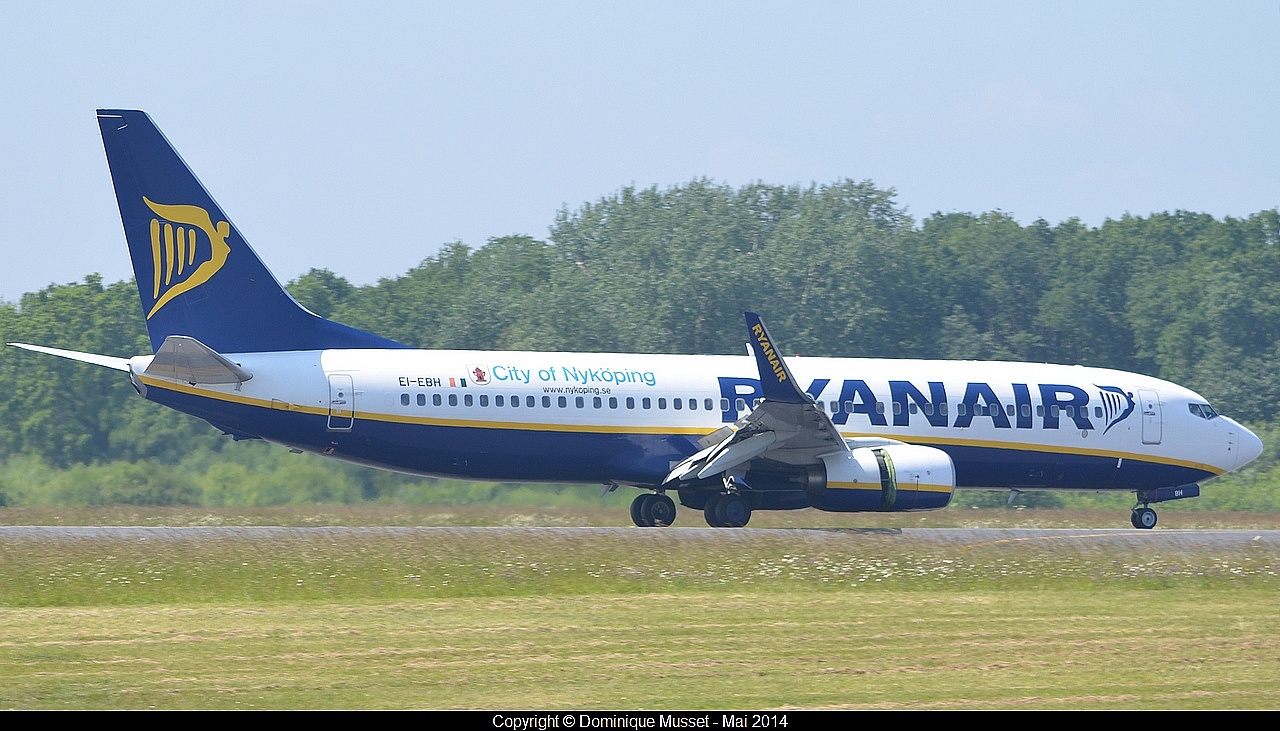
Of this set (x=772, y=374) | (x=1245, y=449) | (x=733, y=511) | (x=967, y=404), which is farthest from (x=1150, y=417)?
(x=772, y=374)

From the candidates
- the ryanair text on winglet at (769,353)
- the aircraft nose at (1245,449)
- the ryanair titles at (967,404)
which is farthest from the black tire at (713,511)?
the aircraft nose at (1245,449)

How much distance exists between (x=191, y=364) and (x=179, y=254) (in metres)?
2.33

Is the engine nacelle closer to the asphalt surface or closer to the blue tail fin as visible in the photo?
the asphalt surface

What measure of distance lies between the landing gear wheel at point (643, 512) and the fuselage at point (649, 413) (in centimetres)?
102

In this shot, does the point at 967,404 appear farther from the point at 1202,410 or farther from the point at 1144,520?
the point at 1202,410

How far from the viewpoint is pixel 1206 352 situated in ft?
206

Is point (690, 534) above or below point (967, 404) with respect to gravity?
below

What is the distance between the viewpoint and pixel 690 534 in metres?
24.0

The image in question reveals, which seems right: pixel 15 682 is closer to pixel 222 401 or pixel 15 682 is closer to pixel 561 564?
pixel 561 564

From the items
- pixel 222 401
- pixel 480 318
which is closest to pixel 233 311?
pixel 222 401

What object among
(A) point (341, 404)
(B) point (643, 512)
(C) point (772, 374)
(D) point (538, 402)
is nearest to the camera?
(C) point (772, 374)

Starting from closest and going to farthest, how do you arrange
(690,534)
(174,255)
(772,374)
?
(690,534), (772,374), (174,255)

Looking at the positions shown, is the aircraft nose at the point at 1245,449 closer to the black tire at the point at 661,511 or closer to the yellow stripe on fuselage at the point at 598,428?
the yellow stripe on fuselage at the point at 598,428
